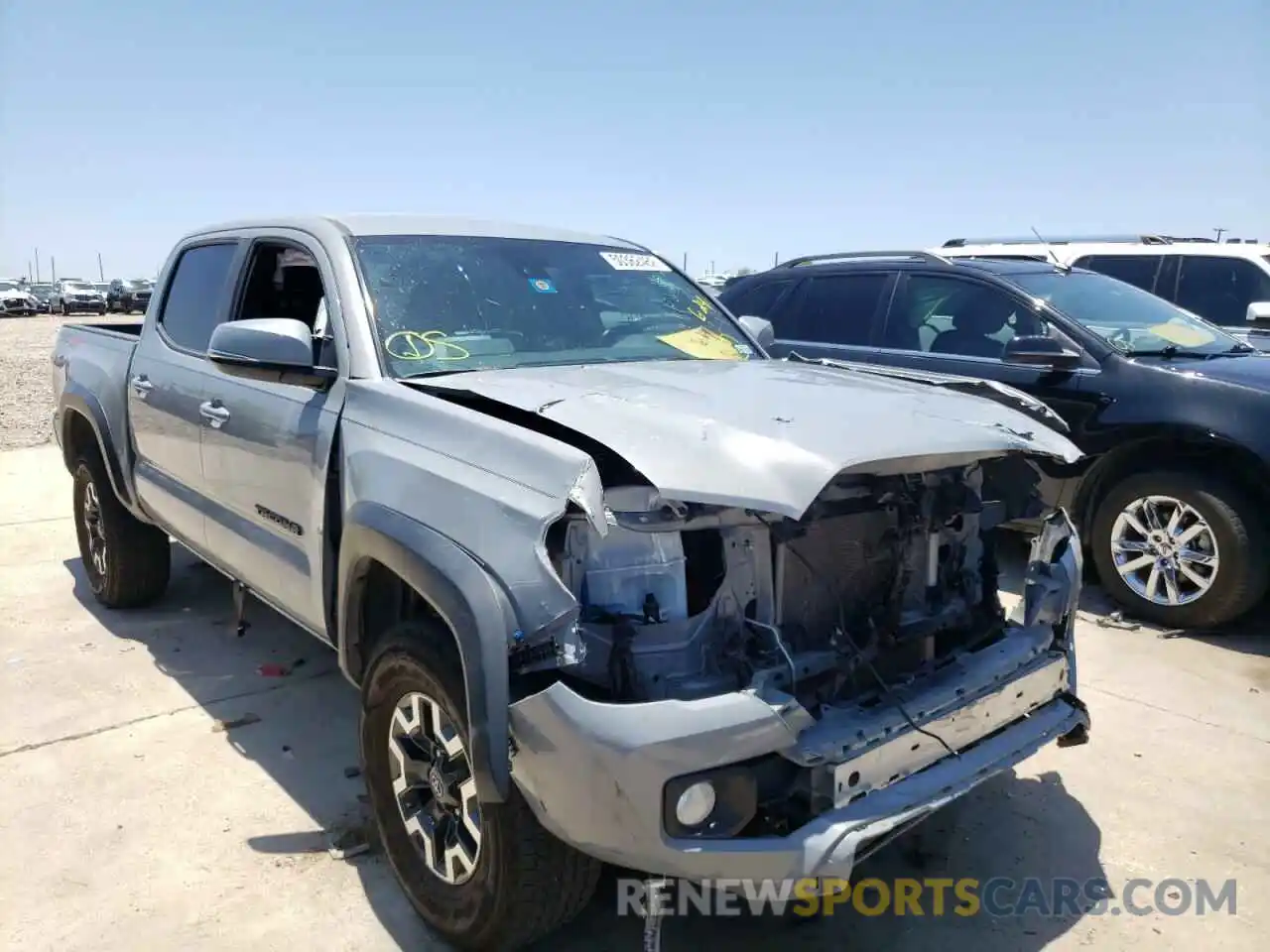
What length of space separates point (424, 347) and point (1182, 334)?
4707 millimetres

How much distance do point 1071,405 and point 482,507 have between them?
4.14 m

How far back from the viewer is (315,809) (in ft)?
10.8

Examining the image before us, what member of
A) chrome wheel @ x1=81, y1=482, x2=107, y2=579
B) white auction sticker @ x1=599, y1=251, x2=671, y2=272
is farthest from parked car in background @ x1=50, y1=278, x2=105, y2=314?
white auction sticker @ x1=599, y1=251, x2=671, y2=272

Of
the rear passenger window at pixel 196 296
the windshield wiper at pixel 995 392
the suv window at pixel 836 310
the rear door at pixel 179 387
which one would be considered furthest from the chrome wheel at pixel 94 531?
the suv window at pixel 836 310

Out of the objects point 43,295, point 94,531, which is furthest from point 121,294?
point 94,531

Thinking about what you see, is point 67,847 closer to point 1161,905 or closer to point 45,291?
point 1161,905

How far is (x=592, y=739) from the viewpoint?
2.01 m

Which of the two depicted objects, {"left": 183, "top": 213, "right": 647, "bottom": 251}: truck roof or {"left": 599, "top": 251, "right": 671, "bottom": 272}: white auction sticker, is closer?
{"left": 183, "top": 213, "right": 647, "bottom": 251}: truck roof

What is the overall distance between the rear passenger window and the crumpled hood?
1718 millimetres

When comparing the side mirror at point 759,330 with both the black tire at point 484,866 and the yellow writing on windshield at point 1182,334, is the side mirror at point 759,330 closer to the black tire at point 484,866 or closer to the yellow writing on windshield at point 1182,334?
the black tire at point 484,866

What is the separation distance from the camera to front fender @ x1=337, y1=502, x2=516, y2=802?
6.93 ft

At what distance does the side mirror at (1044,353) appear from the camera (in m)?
5.28

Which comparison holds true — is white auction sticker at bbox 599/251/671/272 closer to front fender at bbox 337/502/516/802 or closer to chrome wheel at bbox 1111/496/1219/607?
front fender at bbox 337/502/516/802

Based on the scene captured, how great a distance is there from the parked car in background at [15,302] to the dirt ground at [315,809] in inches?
1612
